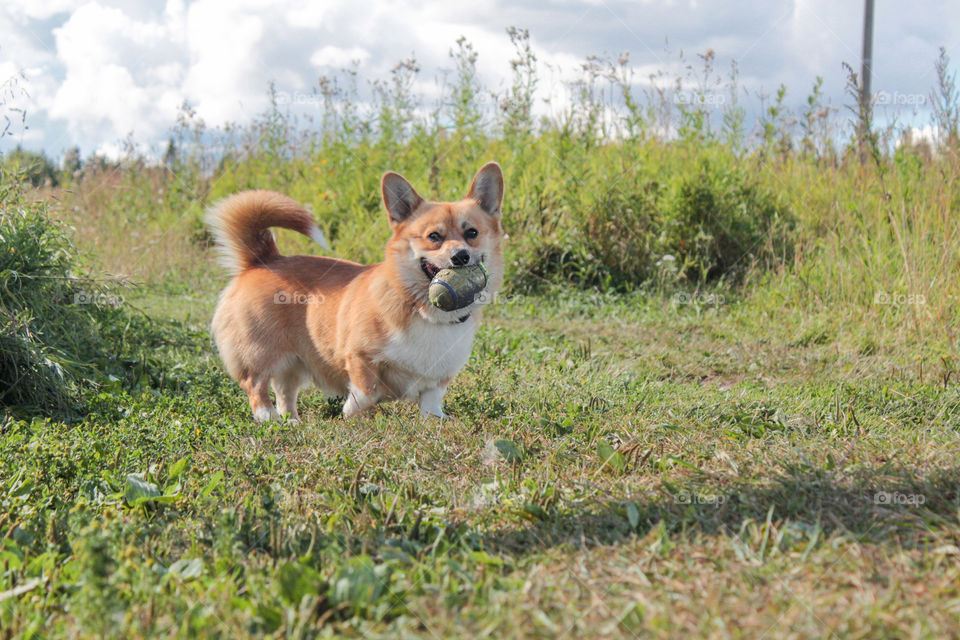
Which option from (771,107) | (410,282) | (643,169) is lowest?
(410,282)

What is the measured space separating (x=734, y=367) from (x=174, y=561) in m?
3.31

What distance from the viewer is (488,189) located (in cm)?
384

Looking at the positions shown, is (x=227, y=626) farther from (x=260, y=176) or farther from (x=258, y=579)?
(x=260, y=176)

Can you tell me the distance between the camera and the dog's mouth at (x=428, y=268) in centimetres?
344

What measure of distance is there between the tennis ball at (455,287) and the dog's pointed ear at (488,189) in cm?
58

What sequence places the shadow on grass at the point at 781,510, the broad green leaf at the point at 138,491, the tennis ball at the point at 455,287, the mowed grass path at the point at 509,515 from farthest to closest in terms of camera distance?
the tennis ball at the point at 455,287 < the broad green leaf at the point at 138,491 < the shadow on grass at the point at 781,510 < the mowed grass path at the point at 509,515

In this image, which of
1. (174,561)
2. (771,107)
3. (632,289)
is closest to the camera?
(174,561)

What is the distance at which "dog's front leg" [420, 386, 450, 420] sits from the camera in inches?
137

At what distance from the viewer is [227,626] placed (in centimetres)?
159

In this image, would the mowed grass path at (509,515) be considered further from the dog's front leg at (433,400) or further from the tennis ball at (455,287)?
the tennis ball at (455,287)

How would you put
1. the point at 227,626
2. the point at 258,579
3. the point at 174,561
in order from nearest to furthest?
the point at 227,626 < the point at 258,579 < the point at 174,561

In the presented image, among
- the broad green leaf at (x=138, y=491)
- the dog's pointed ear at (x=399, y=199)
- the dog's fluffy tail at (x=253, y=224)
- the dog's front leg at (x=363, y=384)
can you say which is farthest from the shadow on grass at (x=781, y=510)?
the dog's fluffy tail at (x=253, y=224)

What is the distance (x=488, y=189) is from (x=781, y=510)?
88.6 inches

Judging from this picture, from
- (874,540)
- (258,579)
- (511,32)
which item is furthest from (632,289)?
(258,579)
